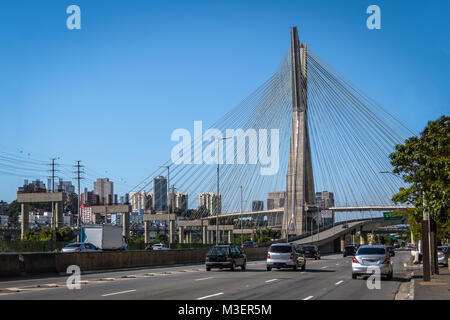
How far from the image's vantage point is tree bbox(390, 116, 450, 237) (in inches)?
966

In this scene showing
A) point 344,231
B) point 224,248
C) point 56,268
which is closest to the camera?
point 56,268

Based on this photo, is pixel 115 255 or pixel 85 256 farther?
pixel 115 255

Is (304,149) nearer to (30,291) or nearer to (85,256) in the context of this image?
(85,256)

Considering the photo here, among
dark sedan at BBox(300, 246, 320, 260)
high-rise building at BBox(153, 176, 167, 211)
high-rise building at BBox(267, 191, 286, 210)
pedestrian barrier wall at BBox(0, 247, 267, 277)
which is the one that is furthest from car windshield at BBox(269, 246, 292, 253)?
high-rise building at BBox(267, 191, 286, 210)

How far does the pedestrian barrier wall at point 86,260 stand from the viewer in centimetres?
2836

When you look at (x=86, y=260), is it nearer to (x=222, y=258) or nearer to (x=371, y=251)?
(x=222, y=258)

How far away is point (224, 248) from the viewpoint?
121 ft

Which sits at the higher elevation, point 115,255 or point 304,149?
point 304,149

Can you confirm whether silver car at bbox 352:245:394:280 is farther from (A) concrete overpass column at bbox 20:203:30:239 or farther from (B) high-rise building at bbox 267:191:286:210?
(B) high-rise building at bbox 267:191:286:210

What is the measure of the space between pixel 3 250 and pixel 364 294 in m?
32.1

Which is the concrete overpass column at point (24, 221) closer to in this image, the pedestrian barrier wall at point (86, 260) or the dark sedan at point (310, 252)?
the pedestrian barrier wall at point (86, 260)

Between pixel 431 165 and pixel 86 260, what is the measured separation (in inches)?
768
